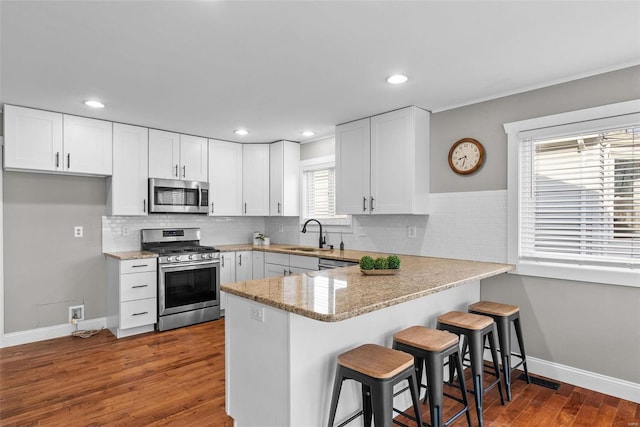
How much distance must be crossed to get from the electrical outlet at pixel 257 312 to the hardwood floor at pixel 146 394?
57cm

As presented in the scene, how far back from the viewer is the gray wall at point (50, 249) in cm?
367

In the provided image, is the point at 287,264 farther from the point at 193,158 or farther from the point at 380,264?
the point at 380,264

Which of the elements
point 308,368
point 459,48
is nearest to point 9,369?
point 308,368

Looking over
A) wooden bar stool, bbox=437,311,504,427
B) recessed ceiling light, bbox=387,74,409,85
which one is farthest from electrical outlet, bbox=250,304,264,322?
recessed ceiling light, bbox=387,74,409,85

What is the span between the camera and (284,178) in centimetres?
499

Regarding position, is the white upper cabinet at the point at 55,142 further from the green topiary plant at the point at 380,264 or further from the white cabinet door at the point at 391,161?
the green topiary plant at the point at 380,264

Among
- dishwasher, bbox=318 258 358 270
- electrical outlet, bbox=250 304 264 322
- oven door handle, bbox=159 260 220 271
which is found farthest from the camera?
oven door handle, bbox=159 260 220 271

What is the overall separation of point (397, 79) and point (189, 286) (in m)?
3.23

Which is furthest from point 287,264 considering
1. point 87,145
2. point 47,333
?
point 47,333

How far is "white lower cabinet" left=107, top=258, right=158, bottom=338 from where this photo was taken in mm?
3852

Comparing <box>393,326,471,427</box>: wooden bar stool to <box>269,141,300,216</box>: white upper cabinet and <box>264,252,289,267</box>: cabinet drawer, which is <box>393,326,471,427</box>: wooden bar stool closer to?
<box>264,252,289,267</box>: cabinet drawer

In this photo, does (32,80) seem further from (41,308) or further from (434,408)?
(434,408)

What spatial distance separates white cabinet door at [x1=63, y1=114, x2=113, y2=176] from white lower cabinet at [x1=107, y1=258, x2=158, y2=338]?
103cm

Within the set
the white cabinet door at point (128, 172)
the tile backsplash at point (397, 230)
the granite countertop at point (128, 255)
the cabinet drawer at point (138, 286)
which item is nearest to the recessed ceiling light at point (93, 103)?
the white cabinet door at point (128, 172)
